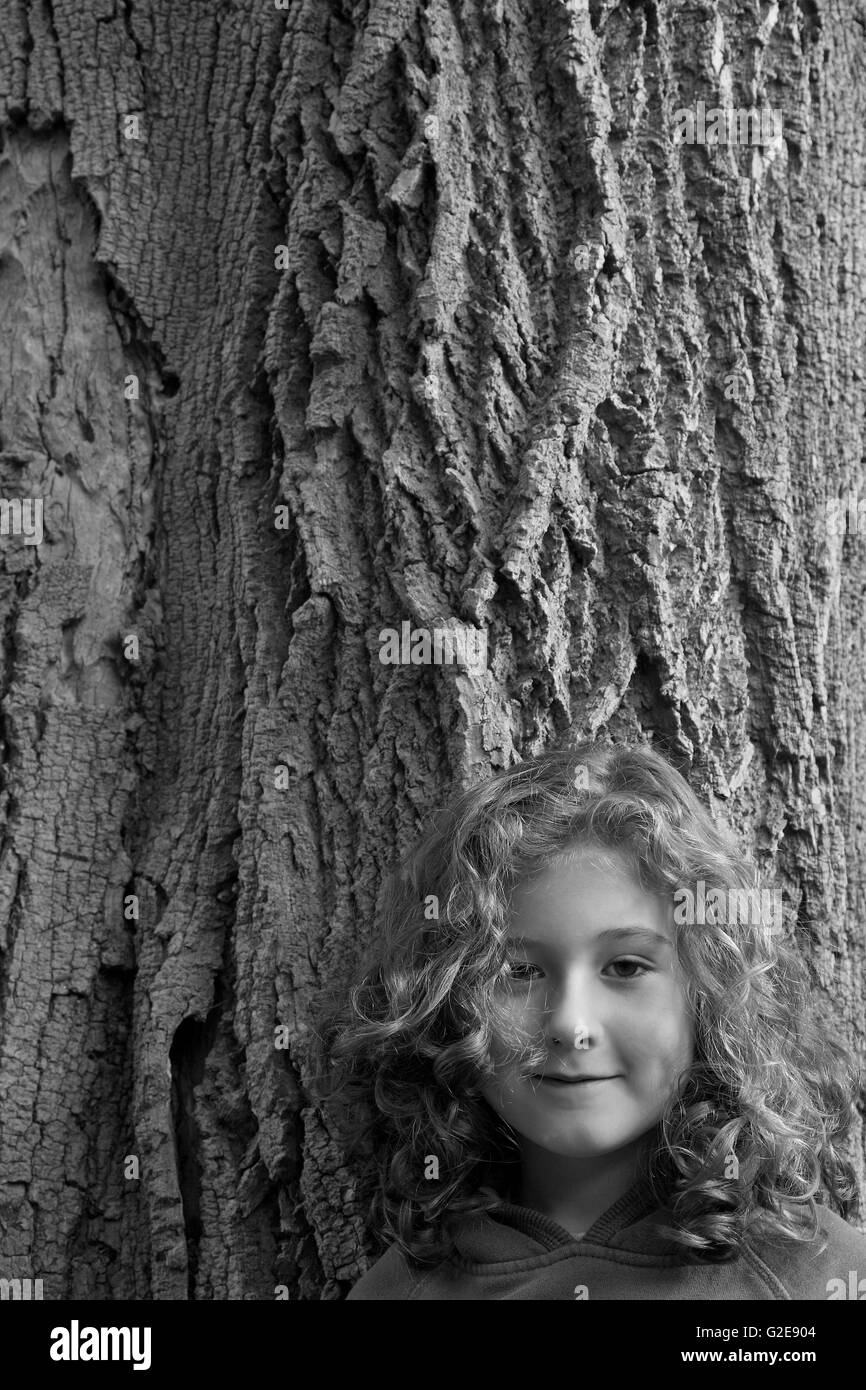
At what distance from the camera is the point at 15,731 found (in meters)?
2.38

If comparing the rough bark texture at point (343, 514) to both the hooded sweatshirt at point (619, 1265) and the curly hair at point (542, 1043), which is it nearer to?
the curly hair at point (542, 1043)

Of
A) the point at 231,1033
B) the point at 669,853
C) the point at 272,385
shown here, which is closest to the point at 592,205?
the point at 272,385

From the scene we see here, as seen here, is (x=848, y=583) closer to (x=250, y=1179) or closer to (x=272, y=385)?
(x=272, y=385)

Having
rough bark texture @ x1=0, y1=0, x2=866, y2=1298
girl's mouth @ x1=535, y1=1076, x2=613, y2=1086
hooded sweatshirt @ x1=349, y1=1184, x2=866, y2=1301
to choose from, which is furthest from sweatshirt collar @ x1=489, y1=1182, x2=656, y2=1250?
rough bark texture @ x1=0, y1=0, x2=866, y2=1298

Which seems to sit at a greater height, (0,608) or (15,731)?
(0,608)

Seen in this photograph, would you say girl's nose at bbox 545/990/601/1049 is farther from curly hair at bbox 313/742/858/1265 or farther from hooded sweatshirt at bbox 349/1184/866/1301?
hooded sweatshirt at bbox 349/1184/866/1301

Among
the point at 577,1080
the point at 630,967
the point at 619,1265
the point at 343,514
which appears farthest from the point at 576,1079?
the point at 343,514

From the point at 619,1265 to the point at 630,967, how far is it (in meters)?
0.42

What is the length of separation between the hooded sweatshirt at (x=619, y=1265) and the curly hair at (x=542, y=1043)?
3cm

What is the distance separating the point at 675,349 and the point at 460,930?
1.04 metres

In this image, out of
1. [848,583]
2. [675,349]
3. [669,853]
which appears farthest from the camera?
[848,583]

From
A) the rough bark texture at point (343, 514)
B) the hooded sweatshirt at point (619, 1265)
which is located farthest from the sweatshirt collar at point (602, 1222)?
the rough bark texture at point (343, 514)

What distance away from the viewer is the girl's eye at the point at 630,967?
6.36 feet

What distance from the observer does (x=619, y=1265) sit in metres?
1.96
